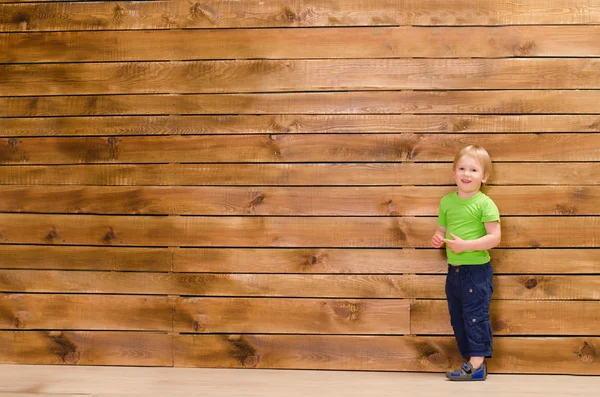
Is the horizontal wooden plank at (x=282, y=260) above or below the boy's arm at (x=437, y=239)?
below

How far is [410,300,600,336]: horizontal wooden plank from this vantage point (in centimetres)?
284

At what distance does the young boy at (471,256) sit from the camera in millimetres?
2664

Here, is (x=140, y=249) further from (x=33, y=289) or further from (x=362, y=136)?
(x=362, y=136)

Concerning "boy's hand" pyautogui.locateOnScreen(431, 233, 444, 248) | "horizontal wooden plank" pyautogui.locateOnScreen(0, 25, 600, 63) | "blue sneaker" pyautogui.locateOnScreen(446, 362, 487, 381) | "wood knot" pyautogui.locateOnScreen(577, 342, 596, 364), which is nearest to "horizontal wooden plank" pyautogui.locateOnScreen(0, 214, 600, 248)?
"boy's hand" pyautogui.locateOnScreen(431, 233, 444, 248)

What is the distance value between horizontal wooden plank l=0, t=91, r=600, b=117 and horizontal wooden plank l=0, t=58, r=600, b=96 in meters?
0.03

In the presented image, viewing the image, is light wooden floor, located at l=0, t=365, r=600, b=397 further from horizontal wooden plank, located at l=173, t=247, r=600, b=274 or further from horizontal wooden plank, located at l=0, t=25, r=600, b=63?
horizontal wooden plank, located at l=0, t=25, r=600, b=63

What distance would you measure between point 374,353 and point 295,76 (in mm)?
1350

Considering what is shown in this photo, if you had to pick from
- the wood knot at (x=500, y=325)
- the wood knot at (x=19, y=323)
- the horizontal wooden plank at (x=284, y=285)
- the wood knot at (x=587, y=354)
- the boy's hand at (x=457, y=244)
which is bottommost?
the wood knot at (x=587, y=354)

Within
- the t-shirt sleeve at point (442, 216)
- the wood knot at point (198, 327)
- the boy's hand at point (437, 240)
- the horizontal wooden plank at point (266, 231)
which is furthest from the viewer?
the wood knot at point (198, 327)

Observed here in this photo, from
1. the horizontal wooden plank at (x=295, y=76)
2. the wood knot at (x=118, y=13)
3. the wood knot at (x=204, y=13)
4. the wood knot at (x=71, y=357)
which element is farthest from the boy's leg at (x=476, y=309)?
the wood knot at (x=118, y=13)

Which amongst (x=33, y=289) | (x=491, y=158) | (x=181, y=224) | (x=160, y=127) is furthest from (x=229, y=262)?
(x=491, y=158)

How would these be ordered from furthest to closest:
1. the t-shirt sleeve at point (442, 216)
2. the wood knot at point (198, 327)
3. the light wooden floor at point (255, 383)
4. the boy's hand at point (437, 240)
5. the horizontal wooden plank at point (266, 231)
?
the wood knot at point (198, 327)
the horizontal wooden plank at point (266, 231)
the t-shirt sleeve at point (442, 216)
the boy's hand at point (437, 240)
the light wooden floor at point (255, 383)

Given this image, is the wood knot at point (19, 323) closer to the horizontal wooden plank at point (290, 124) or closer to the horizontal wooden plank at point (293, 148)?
the horizontal wooden plank at point (293, 148)

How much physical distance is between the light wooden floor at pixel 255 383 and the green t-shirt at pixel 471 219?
0.53 meters
